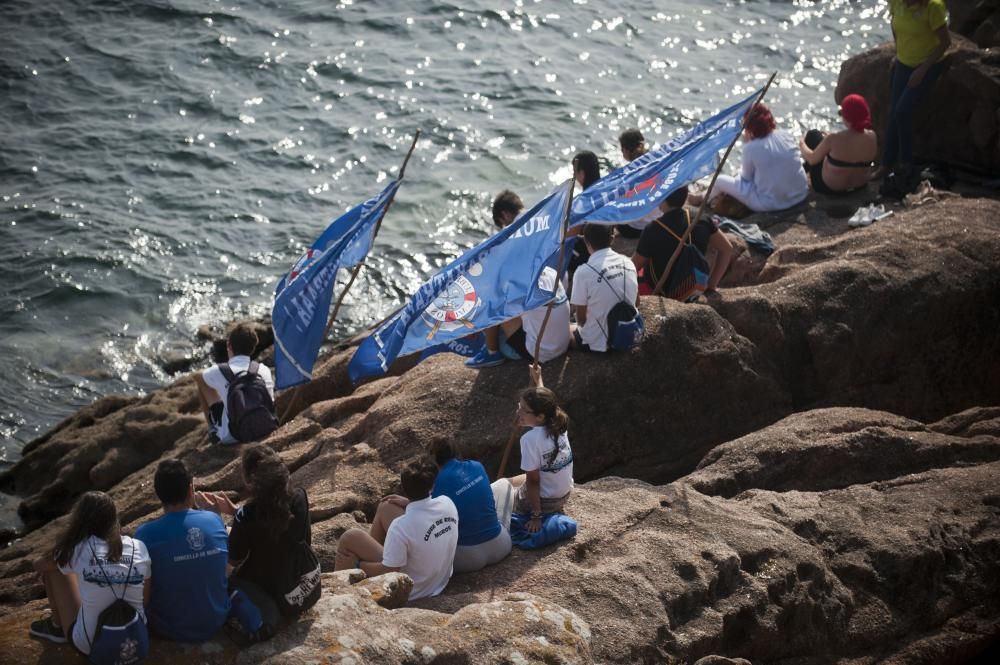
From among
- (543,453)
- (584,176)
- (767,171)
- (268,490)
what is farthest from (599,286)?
(767,171)

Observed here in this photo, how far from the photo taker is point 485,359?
38.2 ft

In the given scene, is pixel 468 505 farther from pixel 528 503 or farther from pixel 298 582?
pixel 298 582

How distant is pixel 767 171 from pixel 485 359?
6012 millimetres

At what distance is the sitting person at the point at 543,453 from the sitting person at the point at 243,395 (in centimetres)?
353

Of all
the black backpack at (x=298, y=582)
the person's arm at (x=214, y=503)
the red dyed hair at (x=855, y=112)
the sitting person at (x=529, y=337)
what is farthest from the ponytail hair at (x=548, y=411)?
the red dyed hair at (x=855, y=112)

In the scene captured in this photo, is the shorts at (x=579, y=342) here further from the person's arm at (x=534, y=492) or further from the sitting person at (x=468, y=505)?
the sitting person at (x=468, y=505)

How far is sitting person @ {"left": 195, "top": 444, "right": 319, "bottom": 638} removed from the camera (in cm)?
753

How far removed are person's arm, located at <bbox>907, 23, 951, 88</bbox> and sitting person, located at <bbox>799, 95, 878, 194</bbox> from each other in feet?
2.25

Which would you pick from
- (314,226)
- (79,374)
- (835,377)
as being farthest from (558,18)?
(835,377)

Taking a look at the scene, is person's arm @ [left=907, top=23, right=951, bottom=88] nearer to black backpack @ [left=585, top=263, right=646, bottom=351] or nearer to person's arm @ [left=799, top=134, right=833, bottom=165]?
→ person's arm @ [left=799, top=134, right=833, bottom=165]

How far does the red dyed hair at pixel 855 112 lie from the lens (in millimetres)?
15359

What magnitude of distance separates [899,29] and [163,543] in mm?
12044

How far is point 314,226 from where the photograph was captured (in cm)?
1998

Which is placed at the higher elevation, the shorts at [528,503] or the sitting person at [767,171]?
the sitting person at [767,171]
